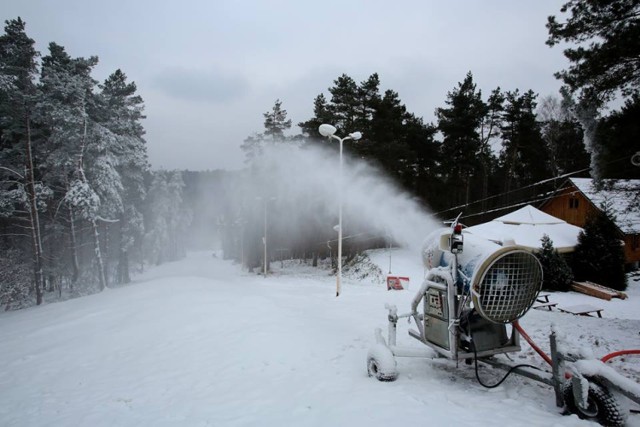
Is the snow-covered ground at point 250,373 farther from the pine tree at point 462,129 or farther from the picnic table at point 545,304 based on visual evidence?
the pine tree at point 462,129

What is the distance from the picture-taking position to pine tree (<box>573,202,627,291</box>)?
2120 centimetres

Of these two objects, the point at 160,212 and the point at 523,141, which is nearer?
the point at 523,141

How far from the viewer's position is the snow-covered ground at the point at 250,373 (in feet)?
14.6

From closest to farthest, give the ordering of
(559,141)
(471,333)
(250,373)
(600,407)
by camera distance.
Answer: (600,407) < (471,333) < (250,373) < (559,141)

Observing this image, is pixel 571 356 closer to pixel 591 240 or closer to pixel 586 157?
pixel 591 240

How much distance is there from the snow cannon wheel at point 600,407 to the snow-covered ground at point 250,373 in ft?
0.62

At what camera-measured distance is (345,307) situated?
38.5 feet

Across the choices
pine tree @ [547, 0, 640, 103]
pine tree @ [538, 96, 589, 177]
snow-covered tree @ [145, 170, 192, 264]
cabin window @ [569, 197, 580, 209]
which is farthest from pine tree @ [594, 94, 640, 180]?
snow-covered tree @ [145, 170, 192, 264]

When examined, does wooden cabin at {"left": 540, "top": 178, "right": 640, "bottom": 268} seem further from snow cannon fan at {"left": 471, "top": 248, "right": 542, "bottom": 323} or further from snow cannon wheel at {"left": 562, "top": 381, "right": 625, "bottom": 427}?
snow cannon wheel at {"left": 562, "top": 381, "right": 625, "bottom": 427}

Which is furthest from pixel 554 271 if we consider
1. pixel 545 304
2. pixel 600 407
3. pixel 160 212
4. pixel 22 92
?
pixel 160 212

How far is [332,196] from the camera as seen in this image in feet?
109

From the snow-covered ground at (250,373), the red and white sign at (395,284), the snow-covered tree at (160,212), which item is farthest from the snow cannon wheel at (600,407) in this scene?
the snow-covered tree at (160,212)

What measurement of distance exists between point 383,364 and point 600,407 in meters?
2.69

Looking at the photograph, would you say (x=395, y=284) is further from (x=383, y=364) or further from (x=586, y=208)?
(x=586, y=208)
